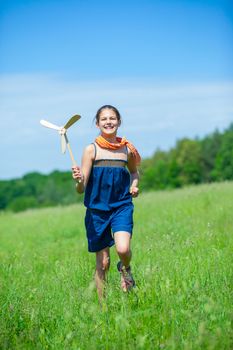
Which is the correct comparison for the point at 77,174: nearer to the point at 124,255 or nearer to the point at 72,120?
the point at 72,120

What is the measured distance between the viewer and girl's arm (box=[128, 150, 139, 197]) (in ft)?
20.2

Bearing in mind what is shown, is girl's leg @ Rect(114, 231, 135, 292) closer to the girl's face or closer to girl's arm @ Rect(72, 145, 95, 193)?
girl's arm @ Rect(72, 145, 95, 193)

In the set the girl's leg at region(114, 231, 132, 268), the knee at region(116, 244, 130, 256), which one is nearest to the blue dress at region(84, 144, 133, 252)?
the girl's leg at region(114, 231, 132, 268)

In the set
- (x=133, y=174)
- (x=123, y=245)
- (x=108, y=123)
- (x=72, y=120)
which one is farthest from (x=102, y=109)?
(x=123, y=245)

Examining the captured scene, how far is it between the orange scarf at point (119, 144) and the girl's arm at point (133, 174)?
4cm

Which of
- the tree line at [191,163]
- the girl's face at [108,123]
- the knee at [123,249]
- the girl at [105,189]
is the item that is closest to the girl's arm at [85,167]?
the girl at [105,189]

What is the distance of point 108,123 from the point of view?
614 cm

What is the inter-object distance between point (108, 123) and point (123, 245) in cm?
123

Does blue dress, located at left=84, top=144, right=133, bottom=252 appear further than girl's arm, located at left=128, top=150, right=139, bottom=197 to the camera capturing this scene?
No

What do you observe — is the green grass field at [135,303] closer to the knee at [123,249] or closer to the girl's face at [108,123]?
the knee at [123,249]

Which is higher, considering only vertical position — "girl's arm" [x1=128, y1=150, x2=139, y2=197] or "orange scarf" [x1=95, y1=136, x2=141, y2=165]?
"orange scarf" [x1=95, y1=136, x2=141, y2=165]

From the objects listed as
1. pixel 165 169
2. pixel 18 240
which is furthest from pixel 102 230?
pixel 165 169

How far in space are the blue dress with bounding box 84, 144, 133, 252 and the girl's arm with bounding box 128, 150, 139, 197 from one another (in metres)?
0.07

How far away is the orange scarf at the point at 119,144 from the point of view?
6.11 metres
